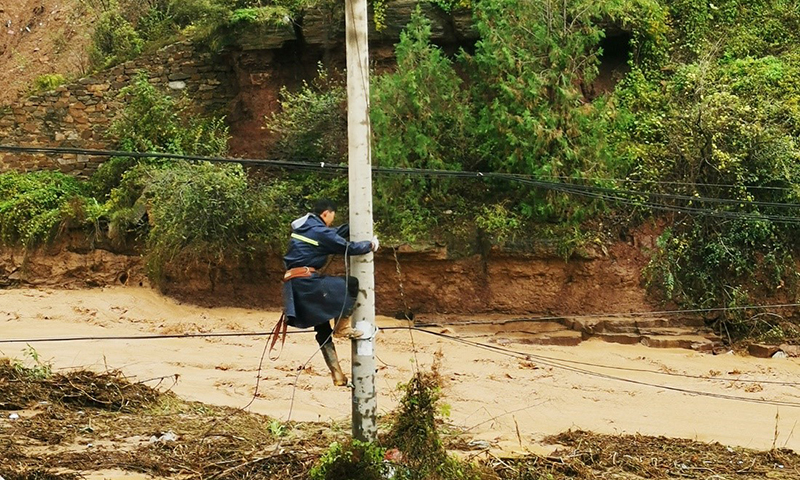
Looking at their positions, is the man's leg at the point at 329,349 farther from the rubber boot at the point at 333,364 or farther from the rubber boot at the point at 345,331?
the rubber boot at the point at 345,331

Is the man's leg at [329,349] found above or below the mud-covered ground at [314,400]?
above

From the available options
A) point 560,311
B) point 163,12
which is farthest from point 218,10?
point 560,311

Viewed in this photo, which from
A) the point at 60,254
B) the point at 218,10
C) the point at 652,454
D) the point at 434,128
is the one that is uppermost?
the point at 218,10

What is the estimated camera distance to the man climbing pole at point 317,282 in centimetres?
896

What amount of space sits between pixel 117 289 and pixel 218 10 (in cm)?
542

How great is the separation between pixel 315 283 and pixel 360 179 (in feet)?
3.17

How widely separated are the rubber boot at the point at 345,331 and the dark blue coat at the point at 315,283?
92 millimetres

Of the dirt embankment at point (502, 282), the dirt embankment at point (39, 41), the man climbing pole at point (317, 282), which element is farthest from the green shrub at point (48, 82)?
the man climbing pole at point (317, 282)

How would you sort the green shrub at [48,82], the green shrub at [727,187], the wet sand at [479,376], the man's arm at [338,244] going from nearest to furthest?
the man's arm at [338,244], the wet sand at [479,376], the green shrub at [727,187], the green shrub at [48,82]

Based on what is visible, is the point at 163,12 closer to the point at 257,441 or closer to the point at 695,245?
the point at 695,245

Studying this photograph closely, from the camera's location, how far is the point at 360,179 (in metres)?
9.10

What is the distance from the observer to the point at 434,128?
17062mm

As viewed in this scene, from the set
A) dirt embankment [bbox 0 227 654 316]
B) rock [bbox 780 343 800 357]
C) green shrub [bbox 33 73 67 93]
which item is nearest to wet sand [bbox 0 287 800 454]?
rock [bbox 780 343 800 357]

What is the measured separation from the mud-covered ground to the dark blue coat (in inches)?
28.3
